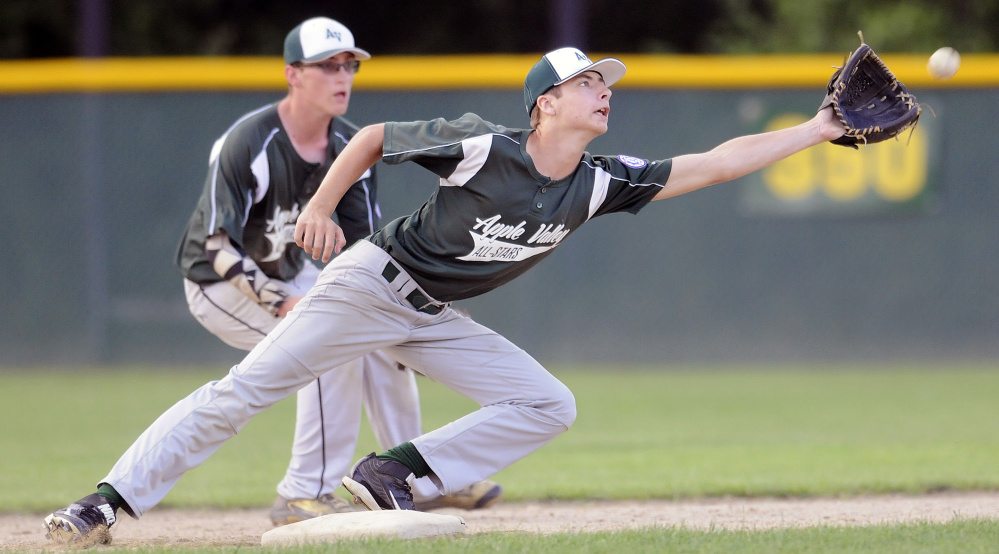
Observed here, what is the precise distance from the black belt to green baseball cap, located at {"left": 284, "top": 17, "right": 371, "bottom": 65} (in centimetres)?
118

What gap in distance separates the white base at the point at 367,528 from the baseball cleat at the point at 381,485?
118mm

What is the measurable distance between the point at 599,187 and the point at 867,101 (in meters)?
1.02

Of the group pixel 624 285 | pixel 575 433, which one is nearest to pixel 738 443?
pixel 575 433

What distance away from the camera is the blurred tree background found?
13.7 metres

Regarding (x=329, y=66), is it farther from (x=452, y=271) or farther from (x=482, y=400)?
(x=482, y=400)

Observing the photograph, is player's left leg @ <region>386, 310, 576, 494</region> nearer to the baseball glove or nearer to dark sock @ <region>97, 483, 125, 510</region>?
dark sock @ <region>97, 483, 125, 510</region>

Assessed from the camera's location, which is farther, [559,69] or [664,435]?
[664,435]

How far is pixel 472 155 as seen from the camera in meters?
3.56

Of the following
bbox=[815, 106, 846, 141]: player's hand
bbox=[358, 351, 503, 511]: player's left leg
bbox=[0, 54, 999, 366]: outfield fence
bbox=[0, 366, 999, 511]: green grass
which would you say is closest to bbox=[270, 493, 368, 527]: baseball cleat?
bbox=[358, 351, 503, 511]: player's left leg

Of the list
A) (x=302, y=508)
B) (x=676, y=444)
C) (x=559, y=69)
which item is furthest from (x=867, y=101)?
(x=676, y=444)

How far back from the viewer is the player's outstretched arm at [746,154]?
3740 mm

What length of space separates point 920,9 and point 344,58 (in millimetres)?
11489

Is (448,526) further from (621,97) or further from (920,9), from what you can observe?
(920,9)

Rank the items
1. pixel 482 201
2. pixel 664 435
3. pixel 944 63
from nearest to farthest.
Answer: pixel 482 201, pixel 944 63, pixel 664 435
